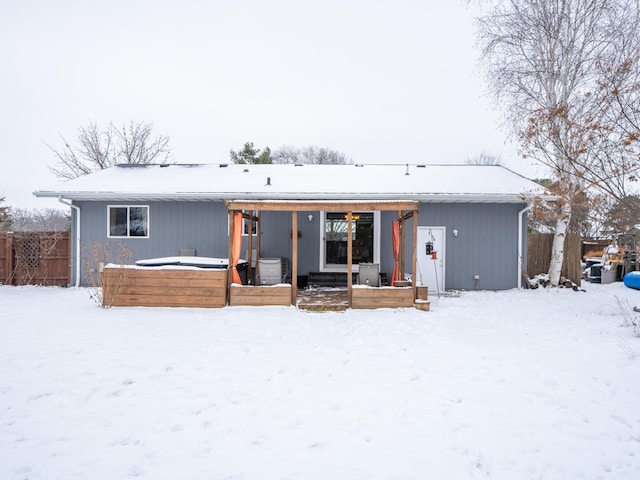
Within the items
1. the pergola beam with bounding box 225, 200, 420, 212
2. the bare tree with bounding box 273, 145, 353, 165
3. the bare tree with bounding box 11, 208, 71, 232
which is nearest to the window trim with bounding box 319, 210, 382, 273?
the pergola beam with bounding box 225, 200, 420, 212

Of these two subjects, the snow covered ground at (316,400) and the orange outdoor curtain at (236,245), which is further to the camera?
the orange outdoor curtain at (236,245)

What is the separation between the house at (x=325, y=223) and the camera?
934cm

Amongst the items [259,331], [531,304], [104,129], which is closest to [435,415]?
[259,331]

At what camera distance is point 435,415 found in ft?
9.56

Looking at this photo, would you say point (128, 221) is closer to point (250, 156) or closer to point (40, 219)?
point (250, 156)

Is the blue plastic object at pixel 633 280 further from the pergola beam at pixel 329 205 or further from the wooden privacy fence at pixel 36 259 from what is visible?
the wooden privacy fence at pixel 36 259

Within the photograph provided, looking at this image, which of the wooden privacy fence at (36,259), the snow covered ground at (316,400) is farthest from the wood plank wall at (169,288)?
the wooden privacy fence at (36,259)

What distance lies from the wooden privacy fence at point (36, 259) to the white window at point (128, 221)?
143 centimetres

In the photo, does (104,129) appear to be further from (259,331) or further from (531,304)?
(531,304)

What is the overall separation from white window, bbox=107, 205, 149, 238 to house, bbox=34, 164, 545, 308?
27 mm

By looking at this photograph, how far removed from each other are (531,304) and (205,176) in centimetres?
926

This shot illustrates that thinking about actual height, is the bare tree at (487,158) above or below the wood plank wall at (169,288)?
above

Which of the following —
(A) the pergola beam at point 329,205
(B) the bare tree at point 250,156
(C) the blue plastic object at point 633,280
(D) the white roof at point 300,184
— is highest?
(B) the bare tree at point 250,156

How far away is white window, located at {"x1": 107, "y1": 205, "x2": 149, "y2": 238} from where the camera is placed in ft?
32.5
